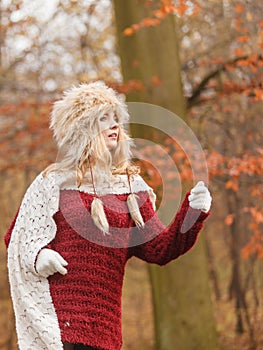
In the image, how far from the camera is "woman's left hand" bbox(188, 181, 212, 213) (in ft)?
10.7

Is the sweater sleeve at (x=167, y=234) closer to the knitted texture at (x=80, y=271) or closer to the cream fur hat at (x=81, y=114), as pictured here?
the knitted texture at (x=80, y=271)

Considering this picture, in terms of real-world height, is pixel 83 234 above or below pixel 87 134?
below

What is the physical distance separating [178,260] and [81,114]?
3.67 metres

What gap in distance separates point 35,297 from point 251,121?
5.71 metres

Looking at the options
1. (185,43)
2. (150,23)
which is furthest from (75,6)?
(150,23)

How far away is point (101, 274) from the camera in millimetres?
3428

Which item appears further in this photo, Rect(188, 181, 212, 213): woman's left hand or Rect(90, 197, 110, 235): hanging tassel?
Rect(90, 197, 110, 235): hanging tassel

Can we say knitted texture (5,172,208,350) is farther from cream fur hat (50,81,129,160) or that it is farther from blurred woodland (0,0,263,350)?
blurred woodland (0,0,263,350)

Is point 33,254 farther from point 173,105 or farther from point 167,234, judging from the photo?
point 173,105

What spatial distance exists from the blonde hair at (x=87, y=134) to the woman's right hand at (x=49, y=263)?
13.5 inches

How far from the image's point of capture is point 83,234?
3.41 m

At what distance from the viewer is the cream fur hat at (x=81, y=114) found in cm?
344

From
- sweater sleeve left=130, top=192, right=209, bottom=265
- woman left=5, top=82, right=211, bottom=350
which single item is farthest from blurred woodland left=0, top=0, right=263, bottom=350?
sweater sleeve left=130, top=192, right=209, bottom=265

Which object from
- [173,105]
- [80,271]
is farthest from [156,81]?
[80,271]
